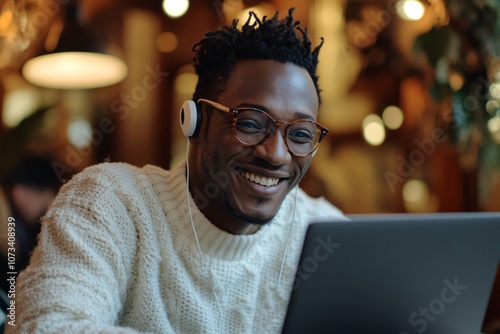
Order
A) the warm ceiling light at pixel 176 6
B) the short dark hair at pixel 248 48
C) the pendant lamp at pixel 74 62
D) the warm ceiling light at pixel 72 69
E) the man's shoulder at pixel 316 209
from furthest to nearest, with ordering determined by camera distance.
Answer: the warm ceiling light at pixel 176 6
the warm ceiling light at pixel 72 69
the pendant lamp at pixel 74 62
the man's shoulder at pixel 316 209
the short dark hair at pixel 248 48

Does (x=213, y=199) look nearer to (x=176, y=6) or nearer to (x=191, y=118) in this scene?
(x=191, y=118)

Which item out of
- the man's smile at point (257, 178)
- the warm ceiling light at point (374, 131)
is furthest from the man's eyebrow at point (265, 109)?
the warm ceiling light at point (374, 131)

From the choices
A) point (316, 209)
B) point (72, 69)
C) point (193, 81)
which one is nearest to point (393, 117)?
point (193, 81)

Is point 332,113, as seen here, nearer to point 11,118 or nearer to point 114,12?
point 114,12

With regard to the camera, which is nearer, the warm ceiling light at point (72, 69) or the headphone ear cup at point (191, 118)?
the headphone ear cup at point (191, 118)

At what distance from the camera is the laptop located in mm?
882

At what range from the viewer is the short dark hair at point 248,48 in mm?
1226

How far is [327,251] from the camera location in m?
0.88

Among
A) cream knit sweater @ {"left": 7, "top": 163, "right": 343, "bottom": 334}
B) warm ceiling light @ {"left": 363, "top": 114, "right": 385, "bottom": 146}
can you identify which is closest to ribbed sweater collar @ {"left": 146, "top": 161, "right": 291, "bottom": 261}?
cream knit sweater @ {"left": 7, "top": 163, "right": 343, "bottom": 334}

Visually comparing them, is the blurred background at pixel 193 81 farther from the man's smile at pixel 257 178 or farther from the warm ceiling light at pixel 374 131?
the man's smile at pixel 257 178

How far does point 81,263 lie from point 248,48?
0.57 meters

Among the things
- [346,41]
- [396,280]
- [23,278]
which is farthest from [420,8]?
[23,278]

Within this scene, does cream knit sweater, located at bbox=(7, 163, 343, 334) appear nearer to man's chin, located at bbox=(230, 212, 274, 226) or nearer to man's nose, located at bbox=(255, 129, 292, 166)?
man's chin, located at bbox=(230, 212, 274, 226)

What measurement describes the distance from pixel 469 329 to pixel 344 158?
282 cm
